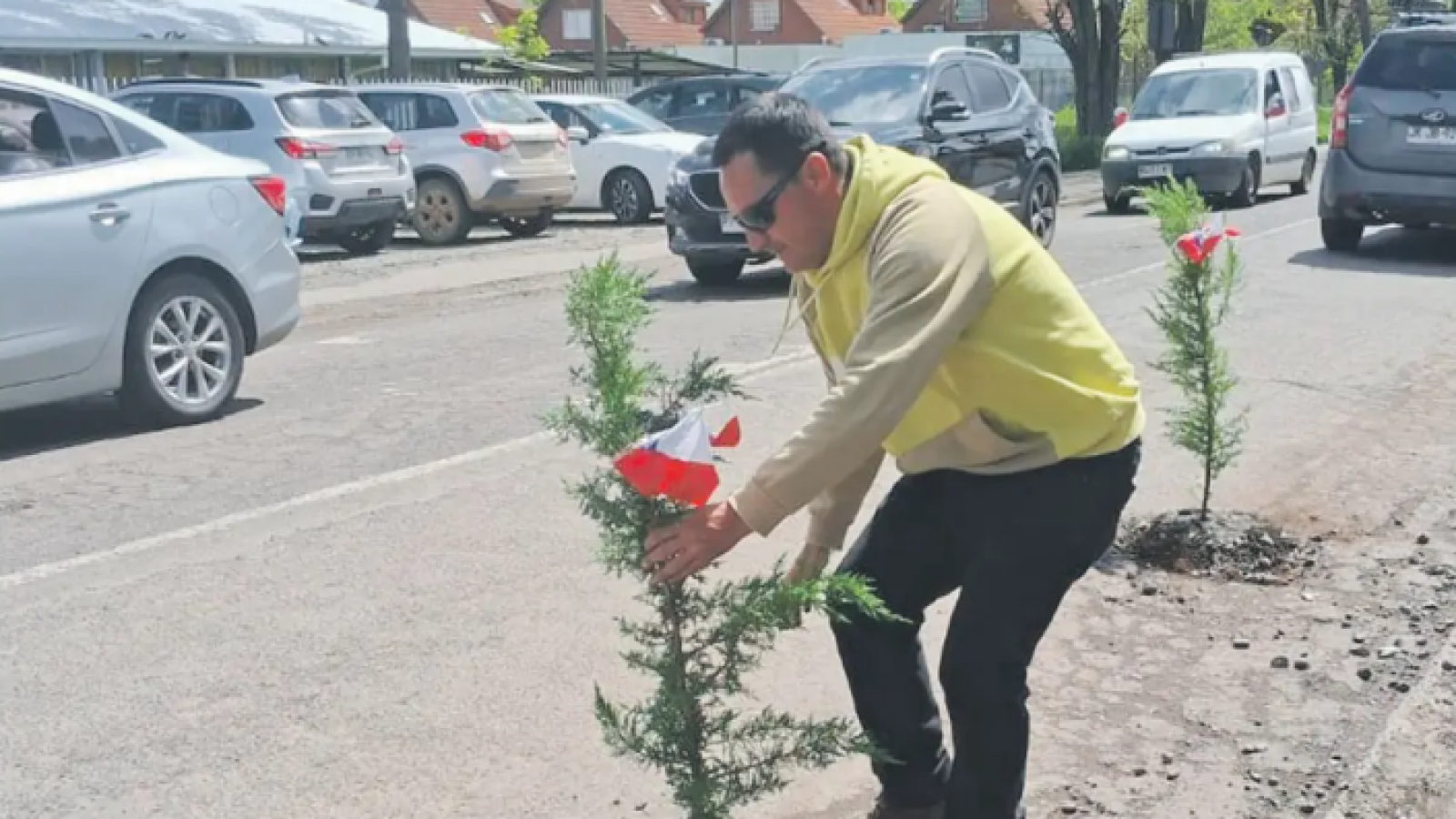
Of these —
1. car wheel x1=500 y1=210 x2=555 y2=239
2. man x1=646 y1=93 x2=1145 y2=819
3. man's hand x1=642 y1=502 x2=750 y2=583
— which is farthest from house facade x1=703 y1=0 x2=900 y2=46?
man's hand x1=642 y1=502 x2=750 y2=583

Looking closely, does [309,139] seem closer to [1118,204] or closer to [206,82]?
[206,82]

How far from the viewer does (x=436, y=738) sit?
14.7 ft

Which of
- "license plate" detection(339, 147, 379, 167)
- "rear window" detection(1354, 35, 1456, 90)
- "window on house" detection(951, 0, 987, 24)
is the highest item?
"window on house" detection(951, 0, 987, 24)

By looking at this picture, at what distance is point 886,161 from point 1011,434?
559 mm

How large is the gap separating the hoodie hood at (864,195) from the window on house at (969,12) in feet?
245

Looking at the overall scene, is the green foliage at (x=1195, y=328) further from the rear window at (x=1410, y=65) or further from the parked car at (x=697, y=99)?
the parked car at (x=697, y=99)

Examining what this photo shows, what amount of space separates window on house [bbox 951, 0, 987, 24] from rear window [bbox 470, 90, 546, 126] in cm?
5828

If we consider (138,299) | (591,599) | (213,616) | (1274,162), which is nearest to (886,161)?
(591,599)

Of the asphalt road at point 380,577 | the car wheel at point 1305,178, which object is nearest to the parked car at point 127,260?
the asphalt road at point 380,577

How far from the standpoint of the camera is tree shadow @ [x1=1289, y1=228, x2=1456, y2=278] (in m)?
14.7

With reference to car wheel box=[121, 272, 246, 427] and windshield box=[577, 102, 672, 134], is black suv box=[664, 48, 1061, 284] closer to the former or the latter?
car wheel box=[121, 272, 246, 427]

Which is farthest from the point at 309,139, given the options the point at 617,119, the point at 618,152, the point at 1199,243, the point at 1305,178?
the point at 1305,178

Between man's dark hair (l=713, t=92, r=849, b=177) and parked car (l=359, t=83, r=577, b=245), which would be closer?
man's dark hair (l=713, t=92, r=849, b=177)

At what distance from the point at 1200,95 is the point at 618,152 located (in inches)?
291
